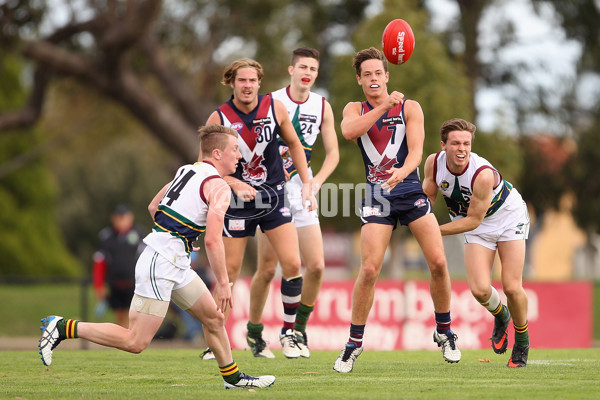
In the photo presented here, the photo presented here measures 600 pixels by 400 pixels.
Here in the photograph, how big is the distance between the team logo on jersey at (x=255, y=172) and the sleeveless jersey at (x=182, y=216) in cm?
189

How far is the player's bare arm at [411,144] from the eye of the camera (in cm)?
771

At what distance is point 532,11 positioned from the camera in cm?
2636

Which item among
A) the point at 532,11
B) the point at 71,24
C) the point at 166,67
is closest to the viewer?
the point at 71,24

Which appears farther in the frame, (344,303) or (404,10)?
(404,10)

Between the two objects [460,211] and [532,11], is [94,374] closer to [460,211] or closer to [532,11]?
[460,211]

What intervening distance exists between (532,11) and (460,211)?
63.8 ft

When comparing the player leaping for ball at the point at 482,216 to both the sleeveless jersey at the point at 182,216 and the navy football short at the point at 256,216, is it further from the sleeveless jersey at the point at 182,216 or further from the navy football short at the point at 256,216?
the sleeveless jersey at the point at 182,216

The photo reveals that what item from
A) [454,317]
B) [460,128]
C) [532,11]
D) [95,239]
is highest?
[532,11]

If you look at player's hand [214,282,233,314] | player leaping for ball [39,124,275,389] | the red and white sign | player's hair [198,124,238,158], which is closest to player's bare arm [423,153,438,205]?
player's hair [198,124,238,158]

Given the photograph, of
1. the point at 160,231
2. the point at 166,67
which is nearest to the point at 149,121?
the point at 166,67

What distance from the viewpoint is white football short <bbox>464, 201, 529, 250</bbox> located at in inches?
326

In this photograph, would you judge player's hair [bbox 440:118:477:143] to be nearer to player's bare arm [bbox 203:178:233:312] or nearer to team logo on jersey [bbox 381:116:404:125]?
team logo on jersey [bbox 381:116:404:125]

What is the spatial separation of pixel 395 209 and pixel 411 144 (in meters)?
0.57

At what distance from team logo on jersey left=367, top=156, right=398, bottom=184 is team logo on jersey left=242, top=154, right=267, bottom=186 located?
3.95 ft
